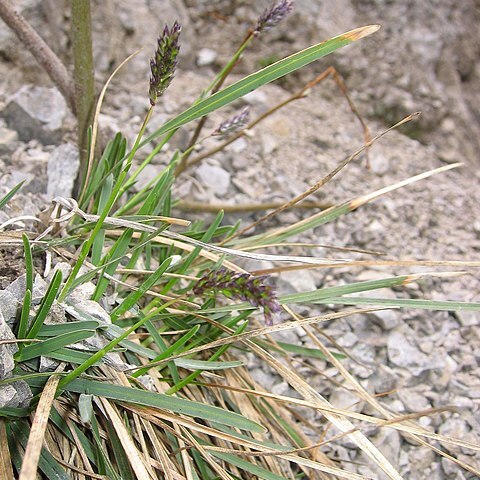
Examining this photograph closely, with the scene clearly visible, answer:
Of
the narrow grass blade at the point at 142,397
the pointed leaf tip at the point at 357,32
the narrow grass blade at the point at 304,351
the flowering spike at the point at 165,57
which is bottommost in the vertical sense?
the narrow grass blade at the point at 304,351

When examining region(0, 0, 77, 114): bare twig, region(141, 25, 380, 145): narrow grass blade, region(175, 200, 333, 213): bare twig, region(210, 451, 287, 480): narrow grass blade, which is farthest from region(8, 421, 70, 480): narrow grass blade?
region(0, 0, 77, 114): bare twig

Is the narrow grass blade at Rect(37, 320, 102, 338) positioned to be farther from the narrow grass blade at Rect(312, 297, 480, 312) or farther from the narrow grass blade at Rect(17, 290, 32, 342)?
the narrow grass blade at Rect(312, 297, 480, 312)

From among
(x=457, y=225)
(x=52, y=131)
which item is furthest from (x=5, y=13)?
(x=457, y=225)

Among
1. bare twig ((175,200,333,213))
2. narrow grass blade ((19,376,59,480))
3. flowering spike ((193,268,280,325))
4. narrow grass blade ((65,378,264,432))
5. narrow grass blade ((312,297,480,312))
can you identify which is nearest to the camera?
narrow grass blade ((19,376,59,480))

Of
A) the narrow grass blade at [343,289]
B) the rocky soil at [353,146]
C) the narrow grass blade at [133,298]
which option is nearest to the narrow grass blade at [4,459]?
the narrow grass blade at [133,298]

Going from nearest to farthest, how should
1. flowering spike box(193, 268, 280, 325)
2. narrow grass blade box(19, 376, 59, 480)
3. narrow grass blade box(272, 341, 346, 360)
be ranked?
narrow grass blade box(19, 376, 59, 480) < flowering spike box(193, 268, 280, 325) < narrow grass blade box(272, 341, 346, 360)

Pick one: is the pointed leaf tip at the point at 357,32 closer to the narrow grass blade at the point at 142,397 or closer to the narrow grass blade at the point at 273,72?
the narrow grass blade at the point at 273,72
